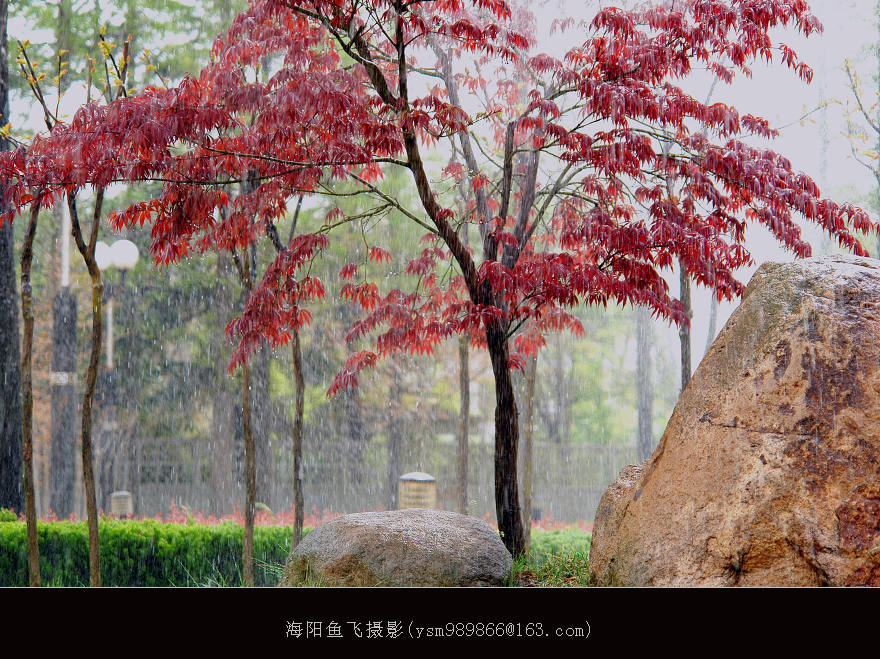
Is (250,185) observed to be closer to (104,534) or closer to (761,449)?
(104,534)

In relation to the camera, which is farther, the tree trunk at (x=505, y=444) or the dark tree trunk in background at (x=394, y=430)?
the dark tree trunk in background at (x=394, y=430)

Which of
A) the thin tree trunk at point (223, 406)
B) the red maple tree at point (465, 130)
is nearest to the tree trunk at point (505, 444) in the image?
the red maple tree at point (465, 130)

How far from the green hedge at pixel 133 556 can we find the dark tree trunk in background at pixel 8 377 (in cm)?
102

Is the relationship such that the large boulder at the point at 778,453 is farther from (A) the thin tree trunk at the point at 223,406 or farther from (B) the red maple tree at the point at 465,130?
(A) the thin tree trunk at the point at 223,406

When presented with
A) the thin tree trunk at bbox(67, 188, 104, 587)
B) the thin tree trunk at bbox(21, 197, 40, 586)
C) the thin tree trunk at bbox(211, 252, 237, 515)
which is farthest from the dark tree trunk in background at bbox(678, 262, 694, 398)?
the thin tree trunk at bbox(211, 252, 237, 515)

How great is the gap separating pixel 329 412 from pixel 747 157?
40.8 feet

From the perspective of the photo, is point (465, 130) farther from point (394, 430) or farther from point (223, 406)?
point (394, 430)

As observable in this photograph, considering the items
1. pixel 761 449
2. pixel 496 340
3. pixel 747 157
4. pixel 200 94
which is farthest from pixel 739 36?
pixel 200 94

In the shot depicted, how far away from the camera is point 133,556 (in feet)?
24.0

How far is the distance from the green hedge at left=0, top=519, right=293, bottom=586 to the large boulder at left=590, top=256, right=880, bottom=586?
4.65 metres

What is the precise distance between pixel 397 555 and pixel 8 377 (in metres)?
6.11

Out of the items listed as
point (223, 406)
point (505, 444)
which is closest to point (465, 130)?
point (505, 444)

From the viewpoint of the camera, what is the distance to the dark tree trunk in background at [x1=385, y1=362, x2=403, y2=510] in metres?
15.2

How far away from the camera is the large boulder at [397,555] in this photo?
167 inches
